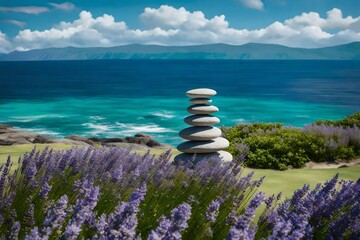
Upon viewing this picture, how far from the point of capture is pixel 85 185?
453 centimetres

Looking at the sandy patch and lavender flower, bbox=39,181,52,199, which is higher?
lavender flower, bbox=39,181,52,199

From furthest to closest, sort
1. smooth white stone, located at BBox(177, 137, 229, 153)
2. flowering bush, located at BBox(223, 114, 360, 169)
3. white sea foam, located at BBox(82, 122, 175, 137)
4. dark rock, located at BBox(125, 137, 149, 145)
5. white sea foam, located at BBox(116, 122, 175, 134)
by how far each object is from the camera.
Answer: white sea foam, located at BBox(116, 122, 175, 134) < white sea foam, located at BBox(82, 122, 175, 137) < dark rock, located at BBox(125, 137, 149, 145) < flowering bush, located at BBox(223, 114, 360, 169) < smooth white stone, located at BBox(177, 137, 229, 153)

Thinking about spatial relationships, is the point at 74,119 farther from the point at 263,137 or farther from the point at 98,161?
the point at 98,161

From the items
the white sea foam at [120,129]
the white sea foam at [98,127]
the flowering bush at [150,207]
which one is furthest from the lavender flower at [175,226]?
the white sea foam at [98,127]

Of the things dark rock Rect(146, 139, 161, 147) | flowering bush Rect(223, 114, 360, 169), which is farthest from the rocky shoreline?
flowering bush Rect(223, 114, 360, 169)

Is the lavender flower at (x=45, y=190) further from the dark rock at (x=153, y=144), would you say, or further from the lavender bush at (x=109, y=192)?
the dark rock at (x=153, y=144)

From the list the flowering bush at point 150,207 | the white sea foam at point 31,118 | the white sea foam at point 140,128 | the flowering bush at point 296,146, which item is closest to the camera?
the flowering bush at point 150,207

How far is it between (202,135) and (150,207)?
610 centimetres

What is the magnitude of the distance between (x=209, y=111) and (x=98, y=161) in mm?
4935

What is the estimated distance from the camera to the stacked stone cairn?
1125 cm

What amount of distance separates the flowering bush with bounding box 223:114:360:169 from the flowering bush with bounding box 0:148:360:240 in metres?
6.55

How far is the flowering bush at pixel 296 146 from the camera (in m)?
13.8

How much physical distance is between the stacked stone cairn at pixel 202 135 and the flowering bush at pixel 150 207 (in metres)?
3.56

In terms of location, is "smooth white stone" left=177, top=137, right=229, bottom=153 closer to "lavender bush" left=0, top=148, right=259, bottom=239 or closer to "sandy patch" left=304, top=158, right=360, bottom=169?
"lavender bush" left=0, top=148, right=259, bottom=239
